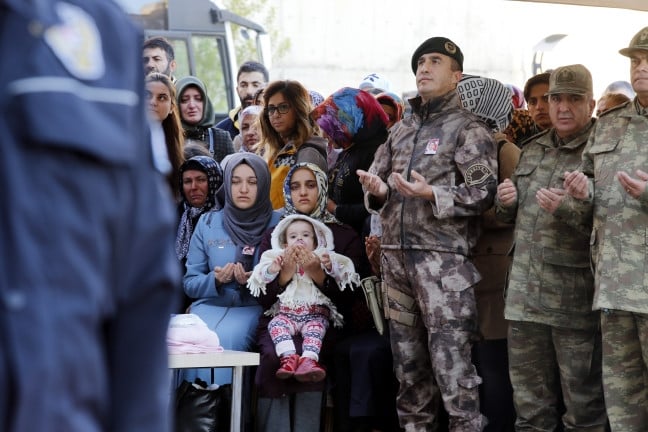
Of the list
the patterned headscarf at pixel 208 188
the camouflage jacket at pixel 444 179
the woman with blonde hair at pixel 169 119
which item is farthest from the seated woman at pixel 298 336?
the woman with blonde hair at pixel 169 119

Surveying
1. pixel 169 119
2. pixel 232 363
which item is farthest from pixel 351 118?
pixel 232 363

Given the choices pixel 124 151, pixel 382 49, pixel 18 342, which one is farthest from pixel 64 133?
pixel 382 49

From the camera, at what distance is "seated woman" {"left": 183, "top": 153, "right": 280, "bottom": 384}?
6.05 m

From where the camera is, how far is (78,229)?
116 centimetres

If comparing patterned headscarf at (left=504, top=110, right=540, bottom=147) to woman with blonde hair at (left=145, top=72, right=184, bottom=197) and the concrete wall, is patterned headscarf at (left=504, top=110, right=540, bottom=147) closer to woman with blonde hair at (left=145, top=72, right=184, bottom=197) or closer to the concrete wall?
woman with blonde hair at (left=145, top=72, right=184, bottom=197)

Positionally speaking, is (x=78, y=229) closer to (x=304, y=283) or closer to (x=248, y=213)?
(x=304, y=283)

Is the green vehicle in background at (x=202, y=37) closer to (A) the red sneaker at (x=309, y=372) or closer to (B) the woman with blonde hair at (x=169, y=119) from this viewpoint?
(B) the woman with blonde hair at (x=169, y=119)

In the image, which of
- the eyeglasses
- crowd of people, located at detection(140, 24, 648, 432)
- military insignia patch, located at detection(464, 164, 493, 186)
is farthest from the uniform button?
the eyeglasses

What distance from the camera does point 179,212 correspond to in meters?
6.75

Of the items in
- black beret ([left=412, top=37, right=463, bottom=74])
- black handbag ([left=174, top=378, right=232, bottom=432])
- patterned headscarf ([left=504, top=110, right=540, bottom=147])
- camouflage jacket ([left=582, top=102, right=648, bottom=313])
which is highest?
black beret ([left=412, top=37, right=463, bottom=74])

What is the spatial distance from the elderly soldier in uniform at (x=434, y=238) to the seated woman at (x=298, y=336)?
0.44 metres

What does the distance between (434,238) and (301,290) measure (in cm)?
87

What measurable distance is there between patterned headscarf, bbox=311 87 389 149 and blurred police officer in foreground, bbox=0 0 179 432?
195 inches

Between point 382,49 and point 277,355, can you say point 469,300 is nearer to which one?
point 277,355
